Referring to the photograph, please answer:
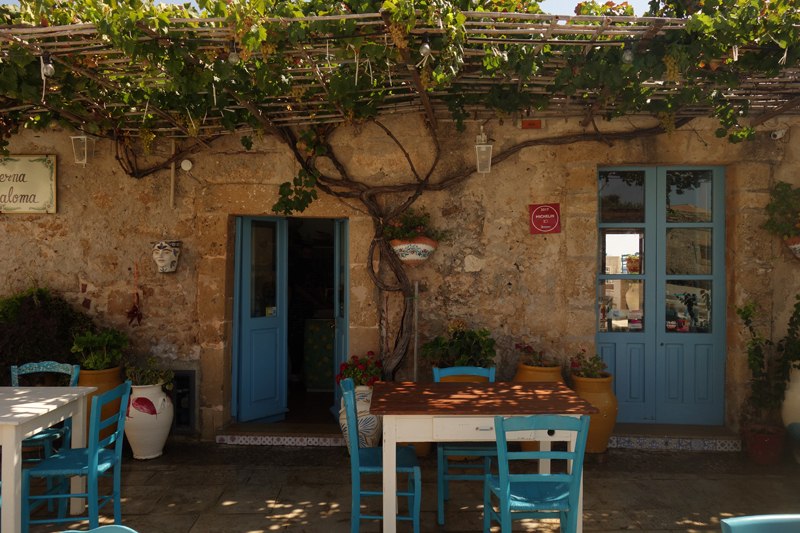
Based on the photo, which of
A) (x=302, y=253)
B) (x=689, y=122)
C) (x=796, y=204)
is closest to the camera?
(x=796, y=204)

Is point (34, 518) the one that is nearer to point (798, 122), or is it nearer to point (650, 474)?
point (650, 474)

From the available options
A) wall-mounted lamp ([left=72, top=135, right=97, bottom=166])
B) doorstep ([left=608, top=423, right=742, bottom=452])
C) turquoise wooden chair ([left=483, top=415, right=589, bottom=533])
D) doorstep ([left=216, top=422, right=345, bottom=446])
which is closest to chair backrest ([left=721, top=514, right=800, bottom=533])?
turquoise wooden chair ([left=483, top=415, right=589, bottom=533])

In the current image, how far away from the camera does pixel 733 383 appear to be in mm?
4500

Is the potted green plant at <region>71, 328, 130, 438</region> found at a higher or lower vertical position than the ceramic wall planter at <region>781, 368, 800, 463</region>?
higher

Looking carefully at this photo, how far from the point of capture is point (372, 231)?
4.70m

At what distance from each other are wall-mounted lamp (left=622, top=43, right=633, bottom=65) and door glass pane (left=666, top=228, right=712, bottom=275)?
211 centimetres

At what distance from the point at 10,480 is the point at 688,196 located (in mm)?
5212

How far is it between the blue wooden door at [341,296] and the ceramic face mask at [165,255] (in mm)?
1423

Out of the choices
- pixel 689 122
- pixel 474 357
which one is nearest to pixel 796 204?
pixel 689 122

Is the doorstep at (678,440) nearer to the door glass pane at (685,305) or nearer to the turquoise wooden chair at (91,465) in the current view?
the door glass pane at (685,305)

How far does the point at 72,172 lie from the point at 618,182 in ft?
16.1

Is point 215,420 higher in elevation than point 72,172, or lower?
lower

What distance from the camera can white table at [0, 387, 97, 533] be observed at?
2.58 meters

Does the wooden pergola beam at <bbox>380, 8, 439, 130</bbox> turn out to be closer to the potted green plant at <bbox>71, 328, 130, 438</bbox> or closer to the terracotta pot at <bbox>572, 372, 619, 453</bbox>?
the terracotta pot at <bbox>572, 372, 619, 453</bbox>
